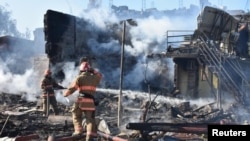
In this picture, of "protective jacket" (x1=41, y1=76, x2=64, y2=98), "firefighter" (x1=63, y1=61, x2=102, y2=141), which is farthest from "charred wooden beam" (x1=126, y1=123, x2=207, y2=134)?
"protective jacket" (x1=41, y1=76, x2=64, y2=98)

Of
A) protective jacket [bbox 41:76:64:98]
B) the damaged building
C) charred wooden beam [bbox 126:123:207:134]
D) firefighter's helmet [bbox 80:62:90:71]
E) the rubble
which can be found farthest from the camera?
protective jacket [bbox 41:76:64:98]

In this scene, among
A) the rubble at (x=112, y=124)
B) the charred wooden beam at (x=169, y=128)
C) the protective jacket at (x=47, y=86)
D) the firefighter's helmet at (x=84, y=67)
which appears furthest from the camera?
the protective jacket at (x=47, y=86)

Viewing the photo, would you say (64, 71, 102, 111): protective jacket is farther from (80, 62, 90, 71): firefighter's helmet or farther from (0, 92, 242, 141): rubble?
(0, 92, 242, 141): rubble

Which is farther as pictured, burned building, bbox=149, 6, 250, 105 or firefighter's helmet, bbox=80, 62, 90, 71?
burned building, bbox=149, 6, 250, 105

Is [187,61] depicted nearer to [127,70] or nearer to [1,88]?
[127,70]

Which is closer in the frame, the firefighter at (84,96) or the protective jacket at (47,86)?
the firefighter at (84,96)

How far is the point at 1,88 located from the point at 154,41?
12211mm

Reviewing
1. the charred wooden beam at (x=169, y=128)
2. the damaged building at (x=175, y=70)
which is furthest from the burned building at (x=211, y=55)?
the charred wooden beam at (x=169, y=128)

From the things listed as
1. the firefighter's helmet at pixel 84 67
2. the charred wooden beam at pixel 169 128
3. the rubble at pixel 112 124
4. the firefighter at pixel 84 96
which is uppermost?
the firefighter's helmet at pixel 84 67

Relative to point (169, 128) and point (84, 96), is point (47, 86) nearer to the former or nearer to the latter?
point (84, 96)

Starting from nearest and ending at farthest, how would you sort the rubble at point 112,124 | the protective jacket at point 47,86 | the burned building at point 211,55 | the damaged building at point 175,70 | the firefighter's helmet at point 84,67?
the rubble at point 112,124 → the firefighter's helmet at point 84,67 → the damaged building at point 175,70 → the protective jacket at point 47,86 → the burned building at point 211,55

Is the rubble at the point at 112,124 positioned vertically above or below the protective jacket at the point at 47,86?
below

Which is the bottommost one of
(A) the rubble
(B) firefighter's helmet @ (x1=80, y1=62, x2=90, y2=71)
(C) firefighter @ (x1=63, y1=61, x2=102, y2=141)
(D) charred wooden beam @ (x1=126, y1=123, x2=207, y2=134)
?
(A) the rubble

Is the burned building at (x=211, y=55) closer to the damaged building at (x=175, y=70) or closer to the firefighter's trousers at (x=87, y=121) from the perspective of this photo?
the damaged building at (x=175, y=70)
